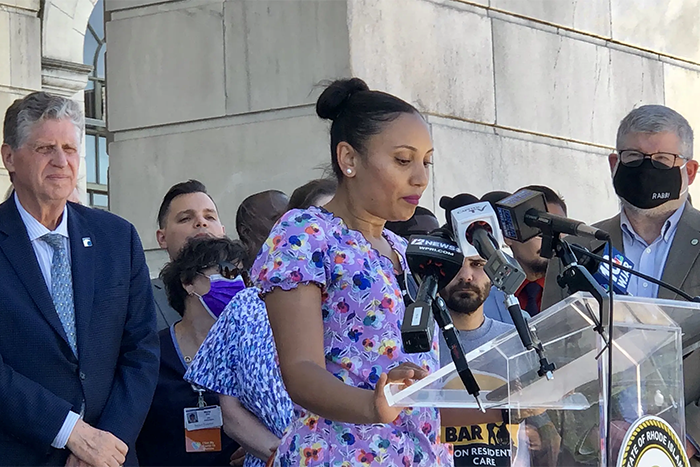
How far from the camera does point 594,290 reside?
255 cm

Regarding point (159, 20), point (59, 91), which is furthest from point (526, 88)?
point (59, 91)

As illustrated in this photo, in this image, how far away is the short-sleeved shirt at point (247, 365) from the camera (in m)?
4.25

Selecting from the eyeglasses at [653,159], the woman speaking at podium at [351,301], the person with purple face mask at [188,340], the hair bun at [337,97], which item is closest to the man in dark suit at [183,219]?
the person with purple face mask at [188,340]

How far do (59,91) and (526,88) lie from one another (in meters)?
8.49

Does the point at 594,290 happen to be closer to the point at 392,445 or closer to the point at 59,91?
the point at 392,445

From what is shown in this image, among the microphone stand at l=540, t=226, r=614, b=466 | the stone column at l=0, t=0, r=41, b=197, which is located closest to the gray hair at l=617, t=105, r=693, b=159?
→ the microphone stand at l=540, t=226, r=614, b=466

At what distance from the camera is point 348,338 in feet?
9.67

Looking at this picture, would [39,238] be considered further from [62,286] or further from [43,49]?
[43,49]

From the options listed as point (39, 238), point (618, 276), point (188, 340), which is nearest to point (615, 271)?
point (618, 276)

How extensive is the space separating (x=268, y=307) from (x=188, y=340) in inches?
84.9

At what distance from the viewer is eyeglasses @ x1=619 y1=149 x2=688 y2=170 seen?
432 centimetres

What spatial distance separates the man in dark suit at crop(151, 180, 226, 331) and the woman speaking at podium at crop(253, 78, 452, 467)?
2456mm

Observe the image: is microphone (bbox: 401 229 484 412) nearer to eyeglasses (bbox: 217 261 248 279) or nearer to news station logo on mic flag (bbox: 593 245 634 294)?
news station logo on mic flag (bbox: 593 245 634 294)

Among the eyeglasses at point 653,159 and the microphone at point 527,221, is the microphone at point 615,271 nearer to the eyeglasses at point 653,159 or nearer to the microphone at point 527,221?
the microphone at point 527,221
